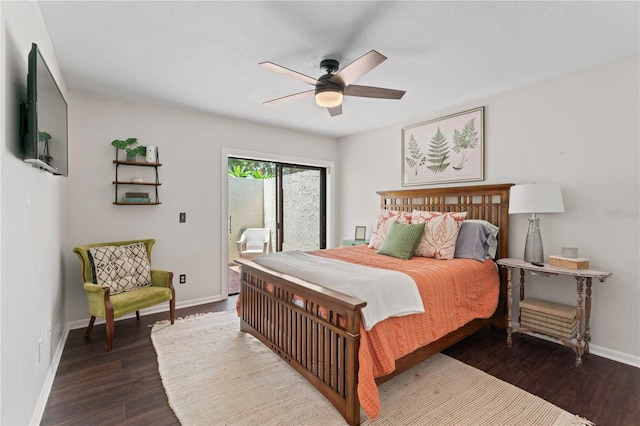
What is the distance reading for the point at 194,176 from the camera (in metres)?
4.00

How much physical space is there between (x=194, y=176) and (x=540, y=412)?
13.3 feet

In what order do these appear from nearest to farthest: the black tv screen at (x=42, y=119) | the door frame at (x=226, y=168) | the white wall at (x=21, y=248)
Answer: the white wall at (x=21, y=248), the black tv screen at (x=42, y=119), the door frame at (x=226, y=168)

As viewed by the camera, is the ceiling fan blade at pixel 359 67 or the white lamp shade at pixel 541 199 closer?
the ceiling fan blade at pixel 359 67

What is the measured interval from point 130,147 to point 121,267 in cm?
140

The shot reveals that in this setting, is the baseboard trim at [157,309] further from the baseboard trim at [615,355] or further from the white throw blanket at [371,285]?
the baseboard trim at [615,355]

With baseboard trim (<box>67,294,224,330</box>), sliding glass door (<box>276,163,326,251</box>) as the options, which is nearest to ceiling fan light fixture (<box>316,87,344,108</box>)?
sliding glass door (<box>276,163,326,251</box>)

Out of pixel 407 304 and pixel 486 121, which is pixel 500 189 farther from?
pixel 407 304

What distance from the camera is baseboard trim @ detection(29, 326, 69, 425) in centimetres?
178

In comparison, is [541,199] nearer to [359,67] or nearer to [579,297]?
[579,297]

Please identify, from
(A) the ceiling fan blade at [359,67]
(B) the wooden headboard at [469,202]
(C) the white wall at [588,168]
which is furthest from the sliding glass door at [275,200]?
(C) the white wall at [588,168]

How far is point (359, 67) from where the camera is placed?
6.83ft

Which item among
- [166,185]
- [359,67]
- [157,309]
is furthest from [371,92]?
[157,309]

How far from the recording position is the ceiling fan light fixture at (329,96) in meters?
2.36

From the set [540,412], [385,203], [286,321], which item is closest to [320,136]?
[385,203]
